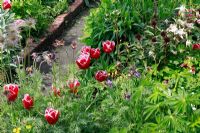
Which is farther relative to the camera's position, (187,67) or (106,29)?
(106,29)

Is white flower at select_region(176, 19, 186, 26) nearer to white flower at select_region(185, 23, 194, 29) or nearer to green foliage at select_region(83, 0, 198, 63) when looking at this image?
white flower at select_region(185, 23, 194, 29)

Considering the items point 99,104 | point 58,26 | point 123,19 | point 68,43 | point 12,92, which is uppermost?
point 12,92

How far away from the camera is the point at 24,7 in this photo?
779 centimetres

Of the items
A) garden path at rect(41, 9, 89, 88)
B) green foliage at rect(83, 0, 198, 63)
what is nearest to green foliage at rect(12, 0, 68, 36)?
garden path at rect(41, 9, 89, 88)

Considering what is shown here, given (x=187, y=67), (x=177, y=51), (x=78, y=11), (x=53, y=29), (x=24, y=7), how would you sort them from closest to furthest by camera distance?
(x=187, y=67)
(x=177, y=51)
(x=24, y=7)
(x=53, y=29)
(x=78, y=11)

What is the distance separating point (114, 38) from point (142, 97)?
2.28 m

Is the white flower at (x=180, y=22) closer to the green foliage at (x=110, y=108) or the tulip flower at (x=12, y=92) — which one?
the green foliage at (x=110, y=108)

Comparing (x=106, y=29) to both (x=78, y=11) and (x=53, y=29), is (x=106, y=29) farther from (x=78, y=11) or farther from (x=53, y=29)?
(x=78, y=11)

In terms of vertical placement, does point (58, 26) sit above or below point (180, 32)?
below

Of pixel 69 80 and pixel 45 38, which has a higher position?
pixel 69 80

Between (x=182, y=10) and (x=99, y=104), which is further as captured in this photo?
(x=182, y=10)

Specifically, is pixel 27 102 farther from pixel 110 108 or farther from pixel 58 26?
pixel 58 26

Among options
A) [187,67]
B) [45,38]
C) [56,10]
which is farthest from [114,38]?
[56,10]

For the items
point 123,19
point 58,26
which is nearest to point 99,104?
point 123,19
